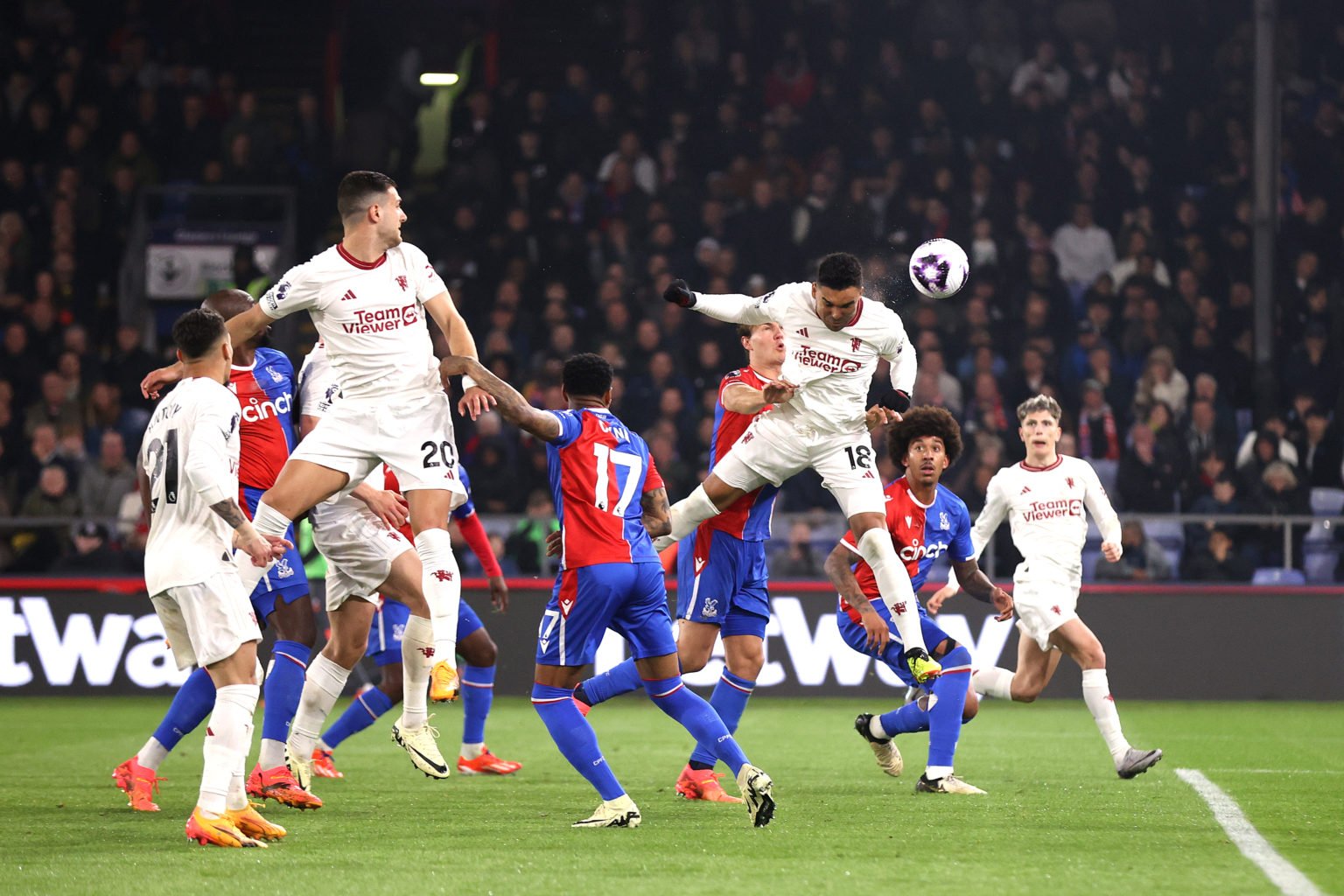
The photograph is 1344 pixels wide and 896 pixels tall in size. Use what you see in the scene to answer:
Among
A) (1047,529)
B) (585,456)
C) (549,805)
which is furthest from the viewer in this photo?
(1047,529)

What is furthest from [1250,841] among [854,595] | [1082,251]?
[1082,251]

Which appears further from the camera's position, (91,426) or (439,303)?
(91,426)

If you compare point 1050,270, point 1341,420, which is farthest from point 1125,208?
point 1341,420

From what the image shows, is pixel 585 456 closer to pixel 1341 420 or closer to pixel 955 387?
pixel 955 387

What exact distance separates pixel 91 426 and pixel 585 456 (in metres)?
10.5

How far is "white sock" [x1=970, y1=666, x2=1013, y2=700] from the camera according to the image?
366 inches

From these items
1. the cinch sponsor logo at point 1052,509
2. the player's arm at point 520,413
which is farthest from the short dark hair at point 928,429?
the player's arm at point 520,413

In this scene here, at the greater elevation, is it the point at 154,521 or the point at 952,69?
the point at 952,69

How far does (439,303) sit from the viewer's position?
7551 mm

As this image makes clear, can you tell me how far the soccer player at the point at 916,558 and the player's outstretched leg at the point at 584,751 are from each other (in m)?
1.91

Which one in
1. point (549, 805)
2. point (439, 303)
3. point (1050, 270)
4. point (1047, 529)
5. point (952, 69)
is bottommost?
point (549, 805)

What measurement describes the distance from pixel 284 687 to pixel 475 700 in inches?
56.3

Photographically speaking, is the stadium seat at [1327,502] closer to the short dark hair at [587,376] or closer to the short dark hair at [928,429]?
the short dark hair at [928,429]

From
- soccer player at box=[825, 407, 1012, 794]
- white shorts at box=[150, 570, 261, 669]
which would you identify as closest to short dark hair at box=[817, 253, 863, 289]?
soccer player at box=[825, 407, 1012, 794]
